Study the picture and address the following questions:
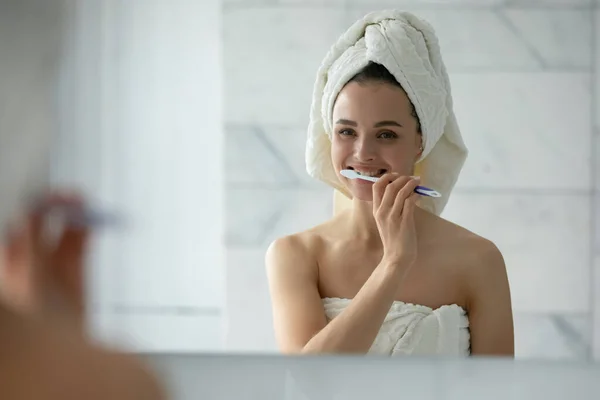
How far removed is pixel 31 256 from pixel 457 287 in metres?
0.55

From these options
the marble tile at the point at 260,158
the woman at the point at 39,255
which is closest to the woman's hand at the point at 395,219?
the marble tile at the point at 260,158

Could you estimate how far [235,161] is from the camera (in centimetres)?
102

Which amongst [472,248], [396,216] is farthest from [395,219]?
[472,248]

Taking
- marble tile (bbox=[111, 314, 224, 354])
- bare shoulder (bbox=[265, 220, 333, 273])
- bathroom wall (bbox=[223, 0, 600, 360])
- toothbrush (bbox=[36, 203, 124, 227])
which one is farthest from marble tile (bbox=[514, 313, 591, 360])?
toothbrush (bbox=[36, 203, 124, 227])

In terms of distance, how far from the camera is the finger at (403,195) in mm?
993

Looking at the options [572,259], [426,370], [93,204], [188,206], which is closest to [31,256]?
[93,204]

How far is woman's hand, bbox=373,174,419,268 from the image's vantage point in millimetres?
1000

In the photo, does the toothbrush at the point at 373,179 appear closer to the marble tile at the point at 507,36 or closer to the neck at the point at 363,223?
the neck at the point at 363,223

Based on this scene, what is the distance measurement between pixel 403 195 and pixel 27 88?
53 centimetres

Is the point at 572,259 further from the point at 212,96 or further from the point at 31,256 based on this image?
the point at 31,256

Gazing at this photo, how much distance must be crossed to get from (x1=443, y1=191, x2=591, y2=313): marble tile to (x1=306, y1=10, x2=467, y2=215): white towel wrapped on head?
6cm

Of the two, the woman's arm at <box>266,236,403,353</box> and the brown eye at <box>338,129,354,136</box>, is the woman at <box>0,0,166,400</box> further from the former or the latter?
the brown eye at <box>338,129,354,136</box>

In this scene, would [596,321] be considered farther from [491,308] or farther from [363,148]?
[363,148]

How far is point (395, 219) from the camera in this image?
1007 millimetres
